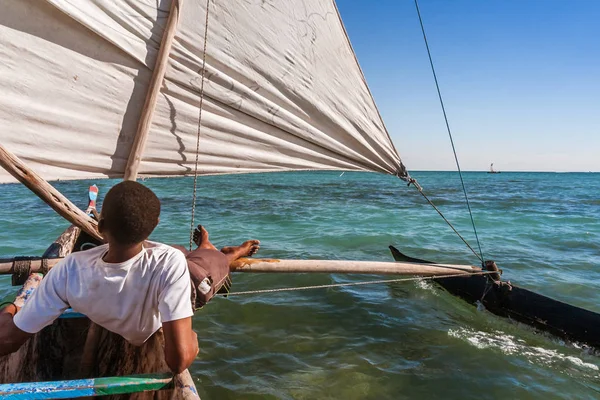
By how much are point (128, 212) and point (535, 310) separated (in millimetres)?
5043

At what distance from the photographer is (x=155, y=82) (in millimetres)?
3523

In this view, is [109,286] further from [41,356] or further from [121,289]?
[41,356]

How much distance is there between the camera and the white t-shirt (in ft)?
6.05

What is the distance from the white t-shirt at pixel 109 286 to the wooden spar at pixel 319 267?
5.55 feet

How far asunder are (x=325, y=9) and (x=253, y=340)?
359cm

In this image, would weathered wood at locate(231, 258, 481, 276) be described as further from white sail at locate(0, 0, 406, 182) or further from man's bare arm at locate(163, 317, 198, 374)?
man's bare arm at locate(163, 317, 198, 374)

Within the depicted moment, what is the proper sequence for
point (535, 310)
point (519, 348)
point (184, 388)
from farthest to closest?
point (535, 310), point (519, 348), point (184, 388)

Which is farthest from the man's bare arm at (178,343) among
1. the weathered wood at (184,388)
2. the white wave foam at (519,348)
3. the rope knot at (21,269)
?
the white wave foam at (519,348)

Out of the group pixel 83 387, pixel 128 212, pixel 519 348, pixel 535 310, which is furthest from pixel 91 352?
pixel 535 310

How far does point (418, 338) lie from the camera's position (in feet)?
16.9

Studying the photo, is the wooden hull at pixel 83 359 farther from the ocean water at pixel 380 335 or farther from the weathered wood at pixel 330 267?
the ocean water at pixel 380 335

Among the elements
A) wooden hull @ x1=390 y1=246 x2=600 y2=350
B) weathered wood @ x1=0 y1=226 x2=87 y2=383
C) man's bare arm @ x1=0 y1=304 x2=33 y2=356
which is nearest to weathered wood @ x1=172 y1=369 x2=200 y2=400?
man's bare arm @ x1=0 y1=304 x2=33 y2=356

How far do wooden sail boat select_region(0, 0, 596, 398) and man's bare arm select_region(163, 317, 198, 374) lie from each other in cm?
60

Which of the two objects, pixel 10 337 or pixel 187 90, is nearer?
pixel 10 337
